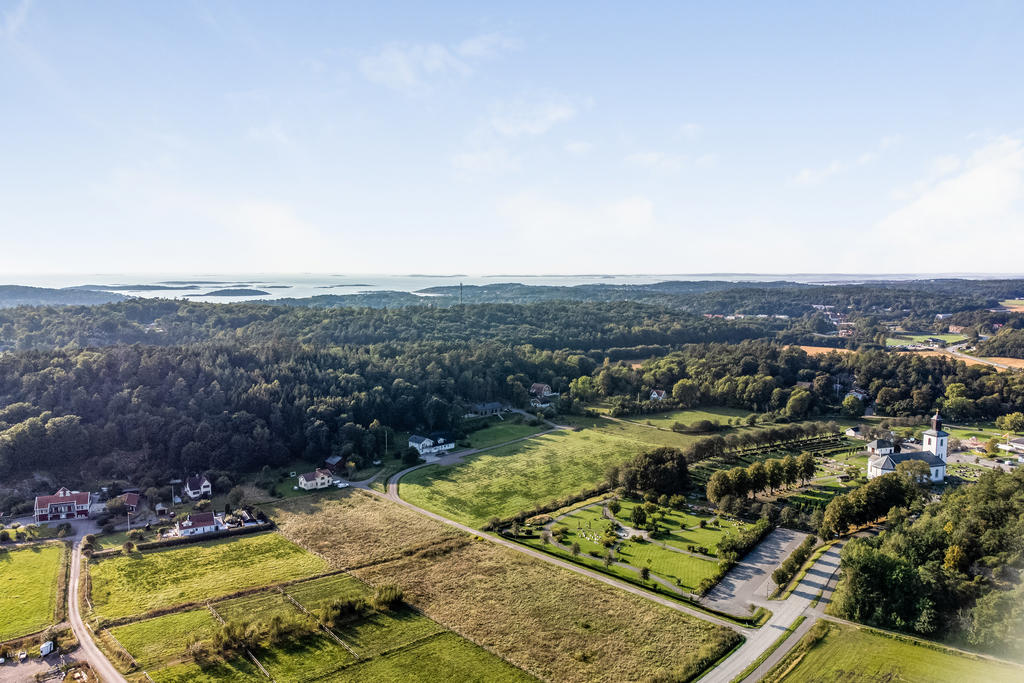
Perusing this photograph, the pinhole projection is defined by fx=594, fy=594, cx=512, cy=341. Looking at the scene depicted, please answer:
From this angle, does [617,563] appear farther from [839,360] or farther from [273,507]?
[839,360]

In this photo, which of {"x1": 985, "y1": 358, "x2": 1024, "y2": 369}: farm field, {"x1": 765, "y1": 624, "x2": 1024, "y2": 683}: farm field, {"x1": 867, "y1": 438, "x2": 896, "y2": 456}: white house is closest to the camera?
{"x1": 765, "y1": 624, "x2": 1024, "y2": 683}: farm field

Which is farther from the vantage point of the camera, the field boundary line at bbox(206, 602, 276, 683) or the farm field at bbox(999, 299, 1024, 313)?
the farm field at bbox(999, 299, 1024, 313)

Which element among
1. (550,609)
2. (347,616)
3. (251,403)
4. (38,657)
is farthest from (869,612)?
(251,403)

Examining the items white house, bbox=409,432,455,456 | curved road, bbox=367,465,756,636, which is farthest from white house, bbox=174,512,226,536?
white house, bbox=409,432,455,456

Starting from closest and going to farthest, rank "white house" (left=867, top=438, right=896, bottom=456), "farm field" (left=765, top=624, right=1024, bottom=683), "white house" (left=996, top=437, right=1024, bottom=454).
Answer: "farm field" (left=765, top=624, right=1024, bottom=683) < "white house" (left=867, top=438, right=896, bottom=456) < "white house" (left=996, top=437, right=1024, bottom=454)

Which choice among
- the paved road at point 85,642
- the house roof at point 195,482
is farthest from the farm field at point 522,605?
the house roof at point 195,482

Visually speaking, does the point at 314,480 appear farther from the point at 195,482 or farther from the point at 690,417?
the point at 690,417

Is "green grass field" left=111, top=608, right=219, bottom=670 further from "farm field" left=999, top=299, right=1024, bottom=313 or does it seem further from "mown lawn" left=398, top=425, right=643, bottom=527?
"farm field" left=999, top=299, right=1024, bottom=313

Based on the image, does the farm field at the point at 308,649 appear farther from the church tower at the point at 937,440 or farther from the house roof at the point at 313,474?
the church tower at the point at 937,440
